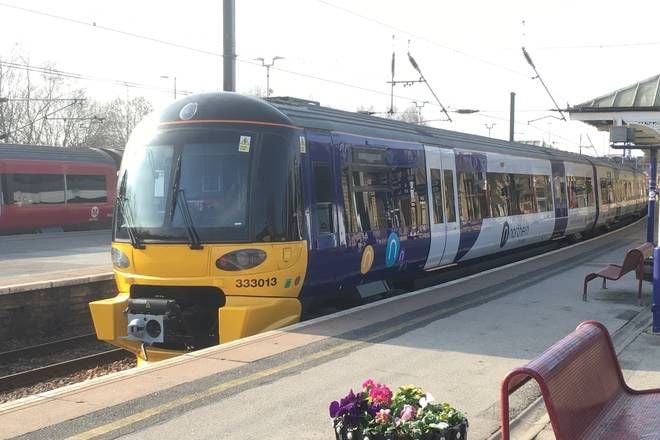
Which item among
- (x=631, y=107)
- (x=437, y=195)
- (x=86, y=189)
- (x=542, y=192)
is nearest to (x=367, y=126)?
(x=437, y=195)

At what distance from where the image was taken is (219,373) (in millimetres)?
5676

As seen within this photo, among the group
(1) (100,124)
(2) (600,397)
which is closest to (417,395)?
(2) (600,397)

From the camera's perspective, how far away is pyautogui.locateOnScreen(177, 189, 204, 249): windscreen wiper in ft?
24.1

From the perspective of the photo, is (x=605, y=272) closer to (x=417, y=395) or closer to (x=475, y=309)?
(x=475, y=309)

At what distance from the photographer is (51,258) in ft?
53.6

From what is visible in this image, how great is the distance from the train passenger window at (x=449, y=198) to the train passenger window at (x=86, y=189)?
724 inches

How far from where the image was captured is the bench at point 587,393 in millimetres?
3246

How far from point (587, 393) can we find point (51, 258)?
49.4 feet

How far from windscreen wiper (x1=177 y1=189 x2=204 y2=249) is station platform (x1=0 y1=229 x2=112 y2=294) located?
475 cm

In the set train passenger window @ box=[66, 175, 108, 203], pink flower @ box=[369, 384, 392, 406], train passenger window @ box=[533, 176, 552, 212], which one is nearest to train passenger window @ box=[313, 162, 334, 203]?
pink flower @ box=[369, 384, 392, 406]

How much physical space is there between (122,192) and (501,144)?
1022cm

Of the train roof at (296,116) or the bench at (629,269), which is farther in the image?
the bench at (629,269)

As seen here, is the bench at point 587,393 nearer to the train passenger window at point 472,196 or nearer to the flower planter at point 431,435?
the flower planter at point 431,435

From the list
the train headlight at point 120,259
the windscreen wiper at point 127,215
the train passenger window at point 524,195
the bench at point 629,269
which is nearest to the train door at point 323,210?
the windscreen wiper at point 127,215
